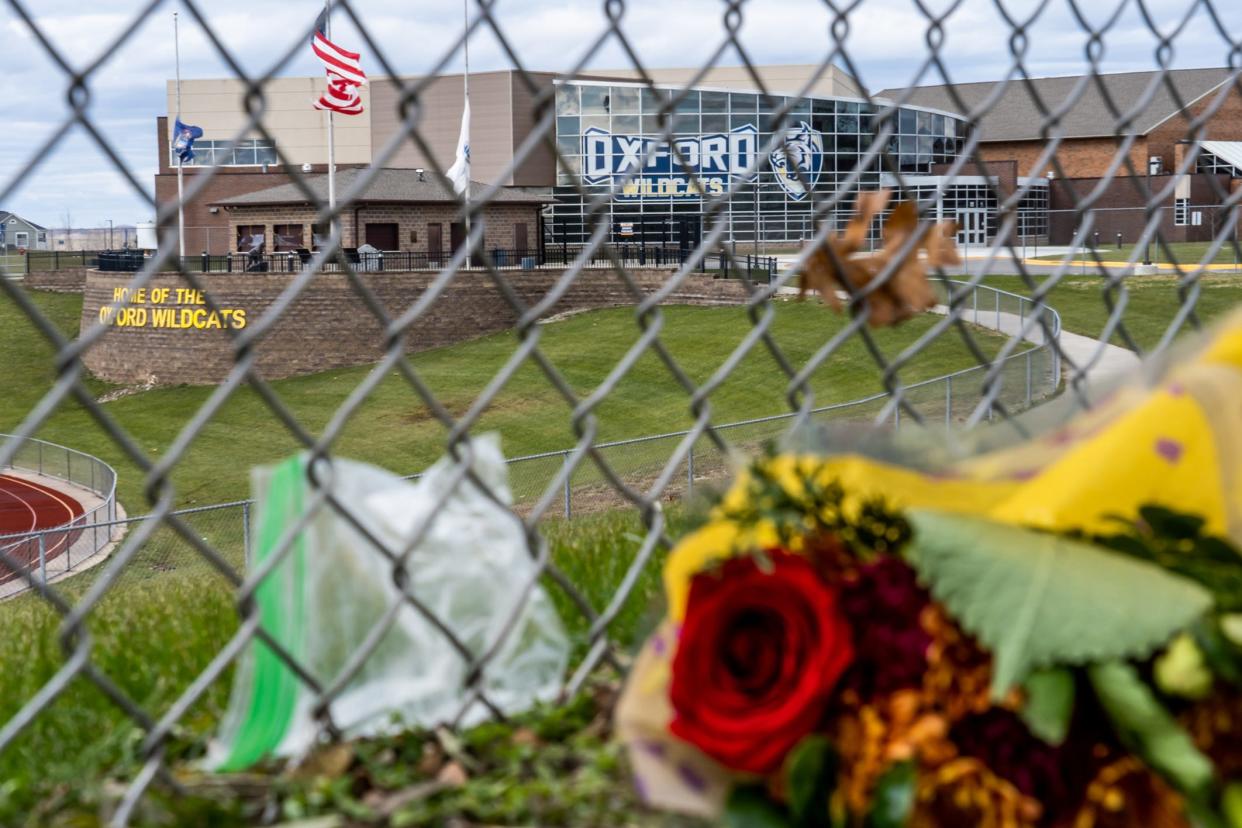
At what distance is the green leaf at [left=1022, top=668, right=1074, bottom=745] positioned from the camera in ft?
4.15

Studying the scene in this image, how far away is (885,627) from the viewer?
1.42m

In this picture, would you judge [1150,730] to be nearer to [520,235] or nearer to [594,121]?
[520,235]

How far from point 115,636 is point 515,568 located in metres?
1.42

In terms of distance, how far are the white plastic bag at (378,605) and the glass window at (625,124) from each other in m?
59.4

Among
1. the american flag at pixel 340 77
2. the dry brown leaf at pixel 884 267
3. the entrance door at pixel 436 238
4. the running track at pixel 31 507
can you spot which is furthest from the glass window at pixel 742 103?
the dry brown leaf at pixel 884 267

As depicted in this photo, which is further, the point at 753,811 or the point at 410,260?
the point at 410,260

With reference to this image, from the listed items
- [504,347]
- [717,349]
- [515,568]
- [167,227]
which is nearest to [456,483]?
[515,568]

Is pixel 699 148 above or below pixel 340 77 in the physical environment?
above

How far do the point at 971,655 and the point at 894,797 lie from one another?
0.16m

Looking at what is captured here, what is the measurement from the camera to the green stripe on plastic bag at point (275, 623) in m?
1.73

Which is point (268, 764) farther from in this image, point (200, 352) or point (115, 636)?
point (200, 352)

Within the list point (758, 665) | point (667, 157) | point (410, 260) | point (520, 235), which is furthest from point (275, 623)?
point (667, 157)

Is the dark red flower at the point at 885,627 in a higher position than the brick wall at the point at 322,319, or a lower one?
lower

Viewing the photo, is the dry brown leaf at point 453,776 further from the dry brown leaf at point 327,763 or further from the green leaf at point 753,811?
the green leaf at point 753,811
